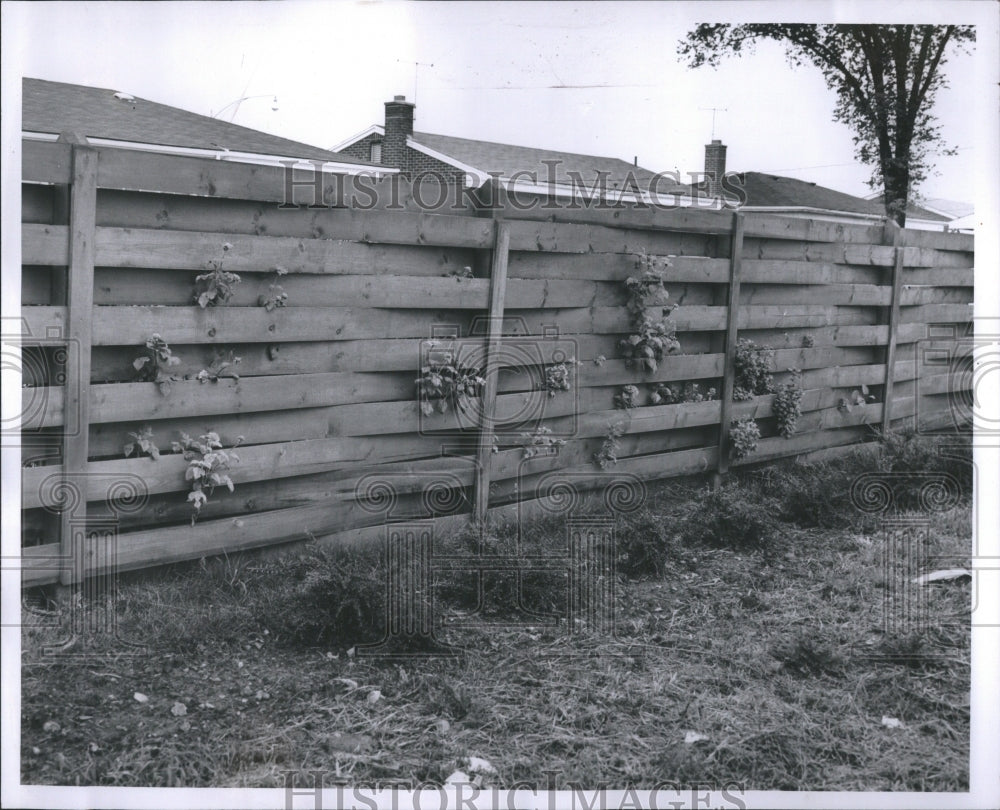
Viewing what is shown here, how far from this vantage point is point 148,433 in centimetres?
373

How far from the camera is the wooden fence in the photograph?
11.5ft

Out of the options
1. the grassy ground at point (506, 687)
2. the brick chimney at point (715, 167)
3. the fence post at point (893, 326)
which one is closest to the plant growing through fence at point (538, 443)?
the grassy ground at point (506, 687)

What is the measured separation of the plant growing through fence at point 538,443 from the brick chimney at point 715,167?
8210 mm

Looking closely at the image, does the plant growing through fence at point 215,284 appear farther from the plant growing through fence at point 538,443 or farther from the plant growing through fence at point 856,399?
the plant growing through fence at point 856,399

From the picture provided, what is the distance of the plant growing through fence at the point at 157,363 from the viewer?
367cm

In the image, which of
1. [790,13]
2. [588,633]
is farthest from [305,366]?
[790,13]

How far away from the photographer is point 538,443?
5.06m

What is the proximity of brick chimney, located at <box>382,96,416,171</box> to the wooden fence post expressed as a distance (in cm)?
949

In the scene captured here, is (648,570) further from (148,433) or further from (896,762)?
(148,433)

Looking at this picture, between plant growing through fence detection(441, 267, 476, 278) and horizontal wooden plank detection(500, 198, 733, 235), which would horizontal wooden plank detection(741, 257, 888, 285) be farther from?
plant growing through fence detection(441, 267, 476, 278)
